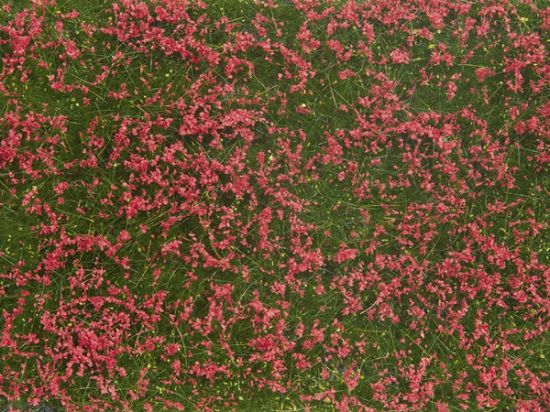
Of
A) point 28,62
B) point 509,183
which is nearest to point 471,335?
point 509,183

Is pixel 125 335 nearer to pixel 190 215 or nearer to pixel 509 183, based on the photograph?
pixel 190 215

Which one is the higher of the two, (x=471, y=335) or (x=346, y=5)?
(x=346, y=5)

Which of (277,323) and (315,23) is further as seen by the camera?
(315,23)

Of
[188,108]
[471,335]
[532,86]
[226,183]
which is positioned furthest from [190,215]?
[532,86]

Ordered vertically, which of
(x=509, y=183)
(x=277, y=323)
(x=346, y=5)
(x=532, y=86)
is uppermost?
(x=346, y=5)

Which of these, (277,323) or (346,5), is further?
(346,5)

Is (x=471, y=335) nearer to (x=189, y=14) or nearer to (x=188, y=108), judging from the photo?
(x=188, y=108)
